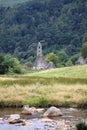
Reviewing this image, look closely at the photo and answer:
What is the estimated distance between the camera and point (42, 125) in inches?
1219

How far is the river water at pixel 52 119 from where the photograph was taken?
29891mm

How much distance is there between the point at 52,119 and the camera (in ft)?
111

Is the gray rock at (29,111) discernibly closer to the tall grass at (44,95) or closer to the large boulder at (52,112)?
the large boulder at (52,112)

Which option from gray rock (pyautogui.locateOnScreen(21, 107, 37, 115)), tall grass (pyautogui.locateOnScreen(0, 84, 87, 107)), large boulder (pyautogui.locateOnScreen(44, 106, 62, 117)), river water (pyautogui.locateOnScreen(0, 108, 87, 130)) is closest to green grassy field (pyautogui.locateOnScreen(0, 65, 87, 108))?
tall grass (pyautogui.locateOnScreen(0, 84, 87, 107))

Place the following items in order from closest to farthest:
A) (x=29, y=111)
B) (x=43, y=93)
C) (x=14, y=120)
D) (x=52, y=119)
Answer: (x=14, y=120)
(x=52, y=119)
(x=29, y=111)
(x=43, y=93)

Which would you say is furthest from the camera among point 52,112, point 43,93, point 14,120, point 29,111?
point 43,93

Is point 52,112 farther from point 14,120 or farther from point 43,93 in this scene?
point 43,93

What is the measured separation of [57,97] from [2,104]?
4.91 metres

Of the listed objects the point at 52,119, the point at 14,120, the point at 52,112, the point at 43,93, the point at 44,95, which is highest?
the point at 14,120

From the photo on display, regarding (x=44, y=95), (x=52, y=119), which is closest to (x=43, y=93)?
(x=44, y=95)

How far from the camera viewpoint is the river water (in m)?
29.9

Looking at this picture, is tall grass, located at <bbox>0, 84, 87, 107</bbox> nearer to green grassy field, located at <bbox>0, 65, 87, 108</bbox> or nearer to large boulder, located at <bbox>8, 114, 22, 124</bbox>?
green grassy field, located at <bbox>0, 65, 87, 108</bbox>

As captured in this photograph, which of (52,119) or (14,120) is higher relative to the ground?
(14,120)

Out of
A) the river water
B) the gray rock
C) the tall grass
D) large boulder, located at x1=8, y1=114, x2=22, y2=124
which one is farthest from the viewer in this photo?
the tall grass
